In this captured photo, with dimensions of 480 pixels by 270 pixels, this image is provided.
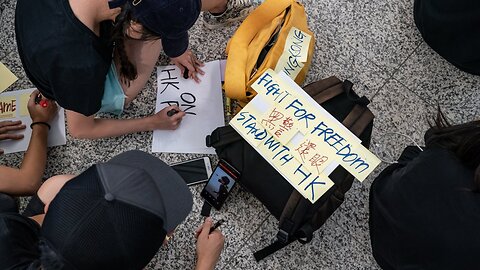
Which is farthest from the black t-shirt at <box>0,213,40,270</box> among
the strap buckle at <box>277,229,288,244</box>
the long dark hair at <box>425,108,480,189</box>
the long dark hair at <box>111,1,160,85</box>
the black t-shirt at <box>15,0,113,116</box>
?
the long dark hair at <box>425,108,480,189</box>

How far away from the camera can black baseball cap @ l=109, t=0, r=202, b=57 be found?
87 centimetres

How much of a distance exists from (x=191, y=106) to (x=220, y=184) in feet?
0.77

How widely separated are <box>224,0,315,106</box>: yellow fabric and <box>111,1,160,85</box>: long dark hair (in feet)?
0.78

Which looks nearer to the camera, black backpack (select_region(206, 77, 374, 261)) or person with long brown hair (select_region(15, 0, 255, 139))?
person with long brown hair (select_region(15, 0, 255, 139))

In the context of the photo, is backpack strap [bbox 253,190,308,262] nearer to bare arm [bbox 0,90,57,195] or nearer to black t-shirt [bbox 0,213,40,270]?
black t-shirt [bbox 0,213,40,270]

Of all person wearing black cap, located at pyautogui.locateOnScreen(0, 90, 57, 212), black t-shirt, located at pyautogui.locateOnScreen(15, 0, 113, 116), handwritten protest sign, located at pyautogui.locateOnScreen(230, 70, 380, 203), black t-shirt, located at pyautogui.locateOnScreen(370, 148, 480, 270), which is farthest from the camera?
person wearing black cap, located at pyautogui.locateOnScreen(0, 90, 57, 212)

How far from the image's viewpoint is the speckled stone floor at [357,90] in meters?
1.26

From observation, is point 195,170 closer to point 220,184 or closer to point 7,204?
point 220,184

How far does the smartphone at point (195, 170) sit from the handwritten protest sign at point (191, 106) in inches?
1.2

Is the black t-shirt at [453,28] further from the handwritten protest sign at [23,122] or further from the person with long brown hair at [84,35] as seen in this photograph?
the handwritten protest sign at [23,122]

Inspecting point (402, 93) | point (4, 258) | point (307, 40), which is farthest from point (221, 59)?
point (4, 258)

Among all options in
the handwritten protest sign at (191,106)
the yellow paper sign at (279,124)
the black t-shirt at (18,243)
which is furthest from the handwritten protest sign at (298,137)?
the black t-shirt at (18,243)

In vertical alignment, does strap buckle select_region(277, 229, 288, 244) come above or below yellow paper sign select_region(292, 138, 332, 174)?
below

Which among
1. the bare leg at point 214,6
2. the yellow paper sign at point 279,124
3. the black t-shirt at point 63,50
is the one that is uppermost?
the black t-shirt at point 63,50
